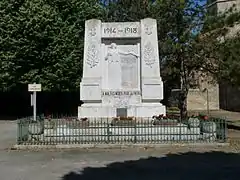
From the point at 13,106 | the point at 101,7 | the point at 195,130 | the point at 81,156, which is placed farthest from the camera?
the point at 13,106

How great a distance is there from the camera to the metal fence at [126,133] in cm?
1473

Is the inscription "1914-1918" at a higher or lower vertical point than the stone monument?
higher

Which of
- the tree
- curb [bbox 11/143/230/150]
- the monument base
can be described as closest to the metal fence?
curb [bbox 11/143/230/150]

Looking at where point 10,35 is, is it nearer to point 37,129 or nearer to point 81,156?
point 37,129

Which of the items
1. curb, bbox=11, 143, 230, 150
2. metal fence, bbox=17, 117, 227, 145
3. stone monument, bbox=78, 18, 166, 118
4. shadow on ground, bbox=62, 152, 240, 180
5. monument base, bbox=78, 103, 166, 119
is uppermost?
stone monument, bbox=78, 18, 166, 118

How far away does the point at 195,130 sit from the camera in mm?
15094

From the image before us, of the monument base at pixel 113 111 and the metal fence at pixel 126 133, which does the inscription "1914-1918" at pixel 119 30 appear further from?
the metal fence at pixel 126 133

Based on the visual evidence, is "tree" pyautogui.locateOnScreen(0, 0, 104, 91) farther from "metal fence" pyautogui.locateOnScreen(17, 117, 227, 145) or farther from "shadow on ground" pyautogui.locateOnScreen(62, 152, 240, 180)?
"shadow on ground" pyautogui.locateOnScreen(62, 152, 240, 180)

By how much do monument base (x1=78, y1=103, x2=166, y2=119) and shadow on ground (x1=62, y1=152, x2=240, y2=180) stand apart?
5976mm

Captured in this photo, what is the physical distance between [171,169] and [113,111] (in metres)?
8.21

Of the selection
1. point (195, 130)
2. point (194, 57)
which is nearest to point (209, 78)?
point (194, 57)

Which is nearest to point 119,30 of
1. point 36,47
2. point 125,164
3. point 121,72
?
point 121,72

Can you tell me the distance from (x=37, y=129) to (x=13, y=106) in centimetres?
2367

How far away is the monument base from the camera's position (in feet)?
59.5
